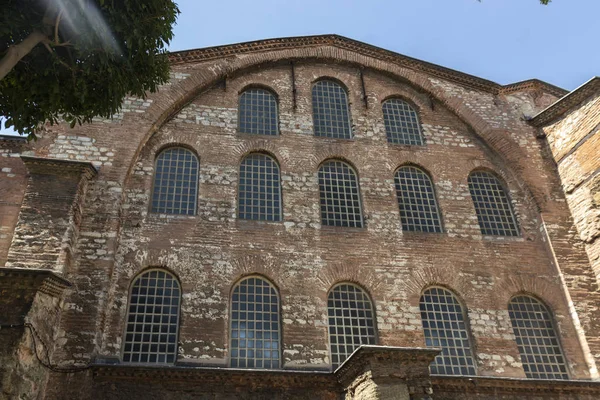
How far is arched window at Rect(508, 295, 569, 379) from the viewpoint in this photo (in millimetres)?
11727

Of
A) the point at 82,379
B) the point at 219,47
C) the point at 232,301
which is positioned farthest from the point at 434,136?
the point at 82,379

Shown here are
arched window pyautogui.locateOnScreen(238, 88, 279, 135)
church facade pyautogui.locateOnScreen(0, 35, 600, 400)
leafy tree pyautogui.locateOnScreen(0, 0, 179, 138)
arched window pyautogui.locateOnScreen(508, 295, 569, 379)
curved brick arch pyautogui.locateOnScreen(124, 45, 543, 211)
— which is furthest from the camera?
arched window pyautogui.locateOnScreen(238, 88, 279, 135)

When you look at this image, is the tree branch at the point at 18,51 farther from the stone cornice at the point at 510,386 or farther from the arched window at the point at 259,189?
the stone cornice at the point at 510,386

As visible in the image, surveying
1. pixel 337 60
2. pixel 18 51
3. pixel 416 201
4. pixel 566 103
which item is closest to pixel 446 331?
pixel 416 201

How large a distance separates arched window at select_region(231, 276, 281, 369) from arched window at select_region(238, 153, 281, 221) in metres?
1.61

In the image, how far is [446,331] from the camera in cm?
1183

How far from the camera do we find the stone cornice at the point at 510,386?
10.8 meters

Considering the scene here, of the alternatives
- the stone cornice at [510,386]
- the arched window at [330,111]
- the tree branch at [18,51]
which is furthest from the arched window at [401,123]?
the tree branch at [18,51]

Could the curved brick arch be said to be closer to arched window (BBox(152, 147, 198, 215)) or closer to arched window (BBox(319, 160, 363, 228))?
arched window (BBox(152, 147, 198, 215))

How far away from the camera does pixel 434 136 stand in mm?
14773

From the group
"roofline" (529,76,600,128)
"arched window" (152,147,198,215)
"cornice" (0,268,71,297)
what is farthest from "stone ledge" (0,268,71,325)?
"roofline" (529,76,600,128)

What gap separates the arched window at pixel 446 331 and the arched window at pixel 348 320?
46.6 inches

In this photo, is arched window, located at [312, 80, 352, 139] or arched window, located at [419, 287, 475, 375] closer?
arched window, located at [419, 287, 475, 375]

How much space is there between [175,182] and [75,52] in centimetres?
494
